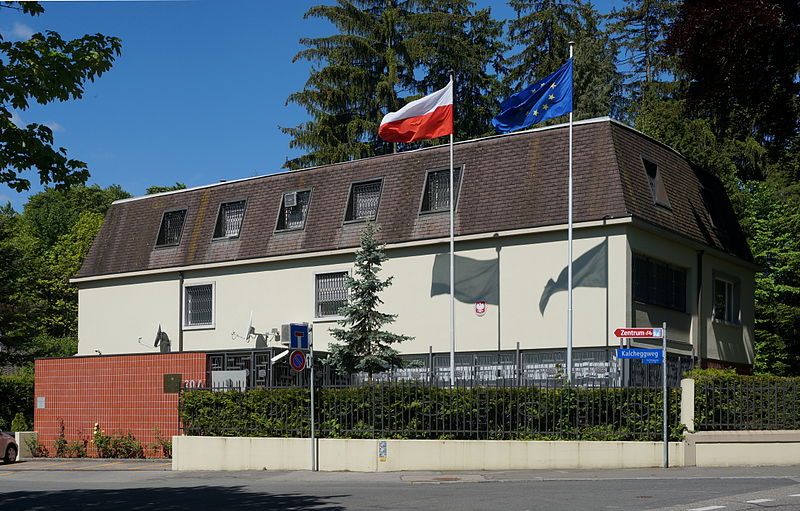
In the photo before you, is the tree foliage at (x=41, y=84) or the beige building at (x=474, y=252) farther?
the beige building at (x=474, y=252)

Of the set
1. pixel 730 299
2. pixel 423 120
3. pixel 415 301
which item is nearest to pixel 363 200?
pixel 415 301

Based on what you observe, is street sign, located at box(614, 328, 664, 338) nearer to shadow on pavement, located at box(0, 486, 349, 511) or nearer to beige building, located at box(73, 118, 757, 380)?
beige building, located at box(73, 118, 757, 380)

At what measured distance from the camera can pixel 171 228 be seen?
114 ft

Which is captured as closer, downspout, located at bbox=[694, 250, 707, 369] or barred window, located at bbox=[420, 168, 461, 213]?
downspout, located at bbox=[694, 250, 707, 369]

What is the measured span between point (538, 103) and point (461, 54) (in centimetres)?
2551

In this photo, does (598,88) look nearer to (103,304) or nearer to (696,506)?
(103,304)

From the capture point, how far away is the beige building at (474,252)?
26.0 meters

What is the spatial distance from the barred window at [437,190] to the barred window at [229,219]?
707 cm

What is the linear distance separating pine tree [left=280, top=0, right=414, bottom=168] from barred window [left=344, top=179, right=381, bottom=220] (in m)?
17.3

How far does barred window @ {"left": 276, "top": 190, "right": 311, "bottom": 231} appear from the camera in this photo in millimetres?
31812

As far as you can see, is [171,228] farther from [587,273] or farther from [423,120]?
[587,273]

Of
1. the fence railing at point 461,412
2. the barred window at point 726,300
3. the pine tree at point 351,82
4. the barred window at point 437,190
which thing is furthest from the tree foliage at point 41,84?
the pine tree at point 351,82

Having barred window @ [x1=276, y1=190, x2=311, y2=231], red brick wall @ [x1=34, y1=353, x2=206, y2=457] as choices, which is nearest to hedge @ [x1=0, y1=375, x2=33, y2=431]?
red brick wall @ [x1=34, y1=353, x2=206, y2=457]

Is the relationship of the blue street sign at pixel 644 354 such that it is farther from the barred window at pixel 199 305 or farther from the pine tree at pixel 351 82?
the pine tree at pixel 351 82
